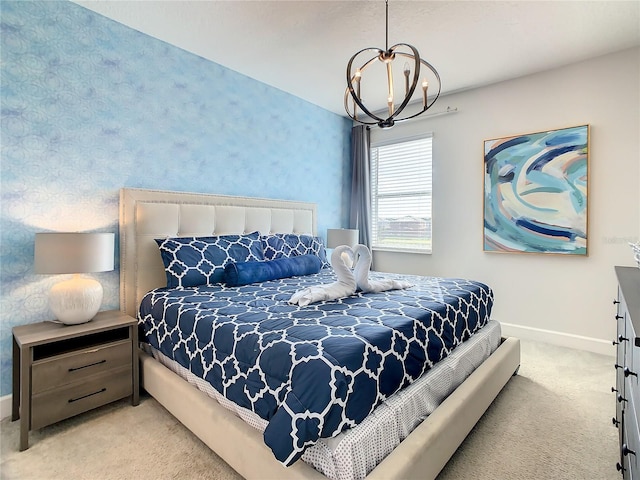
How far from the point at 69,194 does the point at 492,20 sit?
3247 millimetres

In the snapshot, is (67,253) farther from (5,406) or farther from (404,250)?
(404,250)

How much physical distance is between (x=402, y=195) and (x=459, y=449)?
3101 millimetres

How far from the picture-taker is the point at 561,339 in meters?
3.20

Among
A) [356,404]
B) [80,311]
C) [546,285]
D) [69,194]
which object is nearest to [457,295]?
[356,404]

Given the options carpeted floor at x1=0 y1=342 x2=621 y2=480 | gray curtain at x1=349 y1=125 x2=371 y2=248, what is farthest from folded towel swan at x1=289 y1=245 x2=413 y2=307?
gray curtain at x1=349 y1=125 x2=371 y2=248

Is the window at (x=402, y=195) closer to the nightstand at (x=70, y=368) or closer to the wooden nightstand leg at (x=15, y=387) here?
the nightstand at (x=70, y=368)

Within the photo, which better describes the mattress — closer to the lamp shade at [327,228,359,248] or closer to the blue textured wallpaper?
the blue textured wallpaper

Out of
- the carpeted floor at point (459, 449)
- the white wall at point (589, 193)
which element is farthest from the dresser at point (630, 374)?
the white wall at point (589, 193)

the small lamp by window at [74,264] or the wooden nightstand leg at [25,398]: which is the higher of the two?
the small lamp by window at [74,264]

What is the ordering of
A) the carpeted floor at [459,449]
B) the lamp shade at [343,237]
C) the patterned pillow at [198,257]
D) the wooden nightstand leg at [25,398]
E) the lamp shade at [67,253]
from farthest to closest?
the lamp shade at [343,237] < the patterned pillow at [198,257] < the lamp shade at [67,253] < the wooden nightstand leg at [25,398] < the carpeted floor at [459,449]

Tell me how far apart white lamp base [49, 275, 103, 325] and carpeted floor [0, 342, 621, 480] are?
609 millimetres

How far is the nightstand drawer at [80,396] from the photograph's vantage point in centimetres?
180

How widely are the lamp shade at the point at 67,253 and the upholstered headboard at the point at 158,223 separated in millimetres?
461

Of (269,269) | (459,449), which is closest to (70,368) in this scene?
(269,269)
